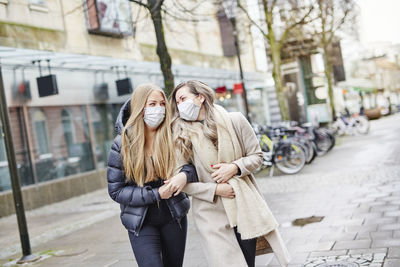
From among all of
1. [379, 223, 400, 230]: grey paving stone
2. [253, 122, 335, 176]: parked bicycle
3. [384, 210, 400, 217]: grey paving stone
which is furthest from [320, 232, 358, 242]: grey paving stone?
[253, 122, 335, 176]: parked bicycle

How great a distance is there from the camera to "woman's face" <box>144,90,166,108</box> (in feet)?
10.6

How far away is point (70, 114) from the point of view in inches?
597

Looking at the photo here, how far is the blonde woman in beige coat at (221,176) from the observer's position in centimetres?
299

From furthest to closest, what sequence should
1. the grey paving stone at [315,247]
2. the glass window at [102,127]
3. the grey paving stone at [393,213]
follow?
1. the glass window at [102,127]
2. the grey paving stone at [393,213]
3. the grey paving stone at [315,247]

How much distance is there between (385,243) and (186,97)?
3087 millimetres

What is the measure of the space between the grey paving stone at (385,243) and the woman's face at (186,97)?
115 inches

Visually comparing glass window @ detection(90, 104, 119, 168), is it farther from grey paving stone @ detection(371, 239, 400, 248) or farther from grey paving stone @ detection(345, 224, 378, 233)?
grey paving stone @ detection(371, 239, 400, 248)

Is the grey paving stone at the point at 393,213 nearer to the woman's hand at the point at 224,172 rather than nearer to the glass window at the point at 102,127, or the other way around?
the woman's hand at the point at 224,172

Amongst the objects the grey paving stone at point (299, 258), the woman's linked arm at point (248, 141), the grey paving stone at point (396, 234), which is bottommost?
the grey paving stone at point (396, 234)

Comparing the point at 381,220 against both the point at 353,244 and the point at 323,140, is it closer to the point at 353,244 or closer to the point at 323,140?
the point at 353,244

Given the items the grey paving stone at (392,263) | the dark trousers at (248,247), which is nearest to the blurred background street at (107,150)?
the grey paving stone at (392,263)

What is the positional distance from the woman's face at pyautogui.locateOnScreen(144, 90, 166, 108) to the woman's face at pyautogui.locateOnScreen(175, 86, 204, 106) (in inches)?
4.1

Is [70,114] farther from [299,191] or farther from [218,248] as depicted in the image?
[218,248]

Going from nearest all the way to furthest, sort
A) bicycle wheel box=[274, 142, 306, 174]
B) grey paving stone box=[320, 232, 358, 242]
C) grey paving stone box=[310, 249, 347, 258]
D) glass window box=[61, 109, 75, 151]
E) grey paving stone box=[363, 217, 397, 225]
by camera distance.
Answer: grey paving stone box=[310, 249, 347, 258], grey paving stone box=[320, 232, 358, 242], grey paving stone box=[363, 217, 397, 225], bicycle wheel box=[274, 142, 306, 174], glass window box=[61, 109, 75, 151]
